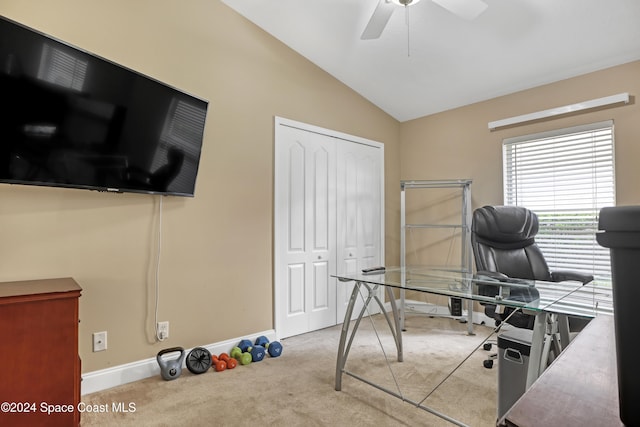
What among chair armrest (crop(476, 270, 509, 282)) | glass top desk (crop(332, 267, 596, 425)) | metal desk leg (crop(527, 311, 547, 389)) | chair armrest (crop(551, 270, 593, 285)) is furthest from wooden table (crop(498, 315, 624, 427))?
chair armrest (crop(551, 270, 593, 285))

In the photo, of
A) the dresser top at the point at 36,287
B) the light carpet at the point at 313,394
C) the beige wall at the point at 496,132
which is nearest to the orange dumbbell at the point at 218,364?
the light carpet at the point at 313,394

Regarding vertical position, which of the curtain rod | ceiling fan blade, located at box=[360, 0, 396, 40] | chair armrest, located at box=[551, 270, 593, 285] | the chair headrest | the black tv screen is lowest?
chair armrest, located at box=[551, 270, 593, 285]

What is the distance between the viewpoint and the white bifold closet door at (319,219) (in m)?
3.40

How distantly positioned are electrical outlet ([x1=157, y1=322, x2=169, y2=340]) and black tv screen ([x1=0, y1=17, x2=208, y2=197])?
1.00 metres

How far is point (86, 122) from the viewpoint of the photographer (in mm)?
2109

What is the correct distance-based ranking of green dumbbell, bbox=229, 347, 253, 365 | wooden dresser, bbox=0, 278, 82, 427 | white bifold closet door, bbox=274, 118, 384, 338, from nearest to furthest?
wooden dresser, bbox=0, 278, 82, 427
green dumbbell, bbox=229, 347, 253, 365
white bifold closet door, bbox=274, 118, 384, 338

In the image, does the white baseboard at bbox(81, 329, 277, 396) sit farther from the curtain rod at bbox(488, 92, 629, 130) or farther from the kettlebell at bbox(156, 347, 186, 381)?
the curtain rod at bbox(488, 92, 629, 130)

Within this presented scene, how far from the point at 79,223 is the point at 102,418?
3.96 feet

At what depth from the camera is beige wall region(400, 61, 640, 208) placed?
9.50 feet

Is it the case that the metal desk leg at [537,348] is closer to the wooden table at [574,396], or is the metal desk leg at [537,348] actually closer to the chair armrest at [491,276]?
the chair armrest at [491,276]

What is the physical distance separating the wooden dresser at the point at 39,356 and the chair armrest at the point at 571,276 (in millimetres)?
3274

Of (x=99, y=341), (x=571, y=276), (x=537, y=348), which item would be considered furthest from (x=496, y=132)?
(x=99, y=341)

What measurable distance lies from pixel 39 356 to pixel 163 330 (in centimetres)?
97

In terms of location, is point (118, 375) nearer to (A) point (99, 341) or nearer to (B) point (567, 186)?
(A) point (99, 341)
